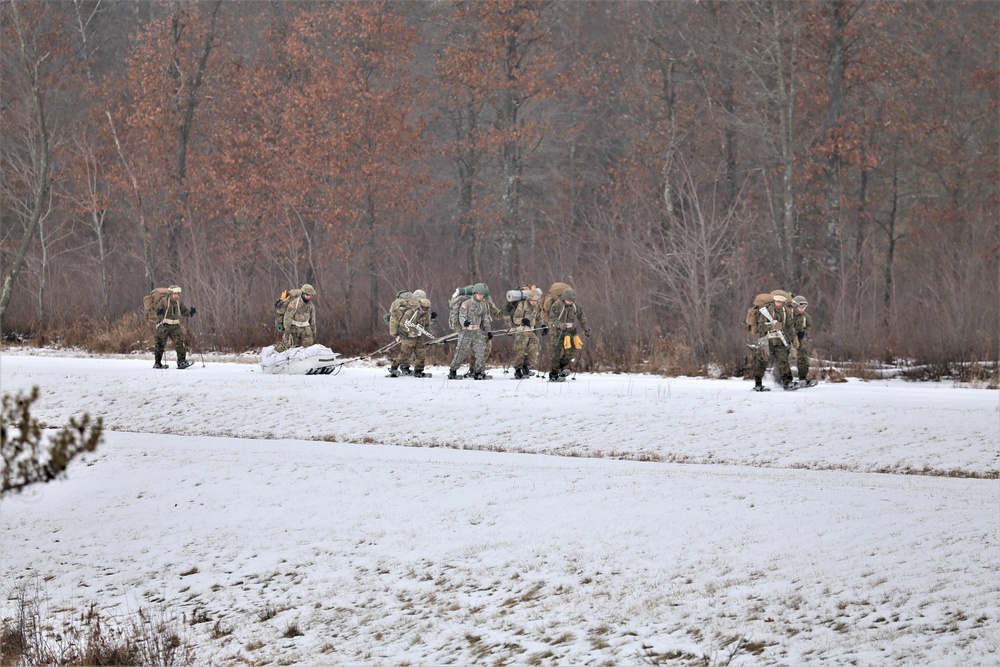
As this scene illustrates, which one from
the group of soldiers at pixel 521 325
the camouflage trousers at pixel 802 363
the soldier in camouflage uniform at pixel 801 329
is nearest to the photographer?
the group of soldiers at pixel 521 325

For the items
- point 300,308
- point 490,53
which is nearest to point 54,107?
point 490,53

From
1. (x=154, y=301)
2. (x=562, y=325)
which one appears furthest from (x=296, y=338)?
(x=562, y=325)

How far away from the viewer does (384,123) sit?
33250 millimetres

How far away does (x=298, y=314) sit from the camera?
23.6m

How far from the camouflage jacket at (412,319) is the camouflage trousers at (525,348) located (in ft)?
5.11

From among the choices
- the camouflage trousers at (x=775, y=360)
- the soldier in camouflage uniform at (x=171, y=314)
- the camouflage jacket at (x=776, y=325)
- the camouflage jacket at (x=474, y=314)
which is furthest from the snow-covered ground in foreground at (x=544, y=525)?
the soldier in camouflage uniform at (x=171, y=314)

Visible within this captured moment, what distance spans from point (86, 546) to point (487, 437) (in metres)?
5.69

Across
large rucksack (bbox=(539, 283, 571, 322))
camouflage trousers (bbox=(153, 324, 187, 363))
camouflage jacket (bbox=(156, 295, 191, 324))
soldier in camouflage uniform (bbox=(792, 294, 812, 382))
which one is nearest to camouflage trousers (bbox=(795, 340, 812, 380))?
soldier in camouflage uniform (bbox=(792, 294, 812, 382))

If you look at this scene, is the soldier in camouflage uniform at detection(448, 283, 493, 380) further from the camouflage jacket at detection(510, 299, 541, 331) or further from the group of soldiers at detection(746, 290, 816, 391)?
the group of soldiers at detection(746, 290, 816, 391)

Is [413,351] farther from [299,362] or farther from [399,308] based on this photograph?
[299,362]

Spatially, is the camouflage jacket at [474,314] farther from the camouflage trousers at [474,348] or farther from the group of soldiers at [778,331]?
the group of soldiers at [778,331]

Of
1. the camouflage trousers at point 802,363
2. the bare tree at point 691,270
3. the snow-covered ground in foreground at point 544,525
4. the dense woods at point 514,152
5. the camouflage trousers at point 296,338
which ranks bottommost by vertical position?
the snow-covered ground in foreground at point 544,525

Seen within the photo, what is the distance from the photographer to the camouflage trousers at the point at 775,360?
19359mm

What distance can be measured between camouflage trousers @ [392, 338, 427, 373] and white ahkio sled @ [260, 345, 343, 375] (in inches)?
61.4
